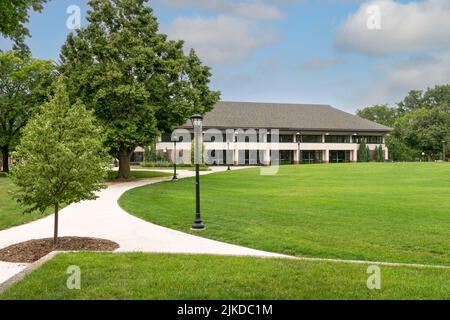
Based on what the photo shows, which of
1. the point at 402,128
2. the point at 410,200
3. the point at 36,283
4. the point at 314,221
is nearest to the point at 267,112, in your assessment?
the point at 402,128

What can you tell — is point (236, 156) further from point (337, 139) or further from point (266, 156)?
point (337, 139)

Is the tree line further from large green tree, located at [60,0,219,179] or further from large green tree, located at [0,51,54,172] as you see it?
large green tree, located at [0,51,54,172]

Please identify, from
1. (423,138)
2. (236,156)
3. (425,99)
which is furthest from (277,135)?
(425,99)

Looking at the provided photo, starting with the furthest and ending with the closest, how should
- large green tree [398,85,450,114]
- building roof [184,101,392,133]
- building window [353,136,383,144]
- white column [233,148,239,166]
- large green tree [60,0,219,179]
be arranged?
large green tree [398,85,450,114]
building window [353,136,383,144]
building roof [184,101,392,133]
white column [233,148,239,166]
large green tree [60,0,219,179]

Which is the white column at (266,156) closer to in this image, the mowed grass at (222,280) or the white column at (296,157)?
the white column at (296,157)

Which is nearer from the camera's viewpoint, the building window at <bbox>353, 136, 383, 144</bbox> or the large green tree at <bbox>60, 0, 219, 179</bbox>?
the large green tree at <bbox>60, 0, 219, 179</bbox>

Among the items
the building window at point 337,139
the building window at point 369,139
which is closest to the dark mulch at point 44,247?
the building window at point 337,139

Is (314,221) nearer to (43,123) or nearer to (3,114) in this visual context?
(43,123)

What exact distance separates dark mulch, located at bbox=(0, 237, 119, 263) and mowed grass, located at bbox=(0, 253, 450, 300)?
4.95ft

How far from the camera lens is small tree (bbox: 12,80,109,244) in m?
9.61

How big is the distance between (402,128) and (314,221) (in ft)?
253

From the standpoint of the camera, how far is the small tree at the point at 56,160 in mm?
9609

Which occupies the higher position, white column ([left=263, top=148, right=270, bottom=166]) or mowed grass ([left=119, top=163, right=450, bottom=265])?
white column ([left=263, top=148, right=270, bottom=166])

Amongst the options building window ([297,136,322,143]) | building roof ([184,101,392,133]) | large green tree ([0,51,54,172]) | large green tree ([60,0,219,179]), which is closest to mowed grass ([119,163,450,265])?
large green tree ([60,0,219,179])
